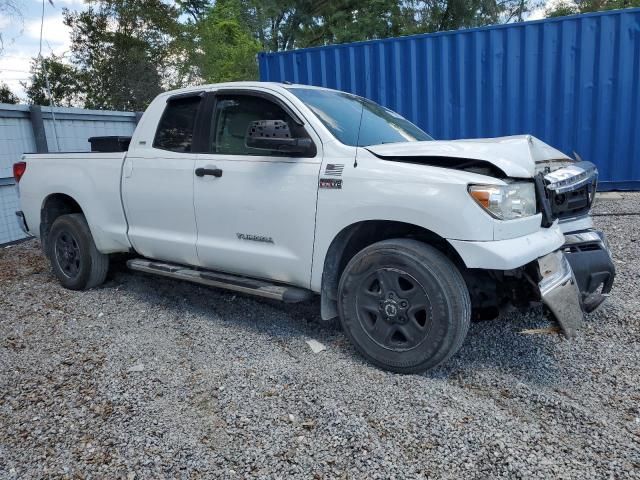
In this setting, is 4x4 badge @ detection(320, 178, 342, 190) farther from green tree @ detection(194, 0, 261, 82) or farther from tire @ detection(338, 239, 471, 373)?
green tree @ detection(194, 0, 261, 82)

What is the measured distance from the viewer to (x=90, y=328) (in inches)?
164

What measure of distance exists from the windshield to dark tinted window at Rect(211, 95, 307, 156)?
22 cm

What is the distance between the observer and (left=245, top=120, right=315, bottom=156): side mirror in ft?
10.7

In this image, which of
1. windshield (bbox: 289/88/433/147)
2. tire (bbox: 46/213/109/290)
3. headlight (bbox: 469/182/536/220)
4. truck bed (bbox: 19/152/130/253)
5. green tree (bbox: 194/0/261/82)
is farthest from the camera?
green tree (bbox: 194/0/261/82)

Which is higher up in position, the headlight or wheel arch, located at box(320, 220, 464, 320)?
the headlight

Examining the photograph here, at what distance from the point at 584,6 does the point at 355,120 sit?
85.4 ft

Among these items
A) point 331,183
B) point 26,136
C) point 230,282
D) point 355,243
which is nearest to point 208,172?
point 230,282

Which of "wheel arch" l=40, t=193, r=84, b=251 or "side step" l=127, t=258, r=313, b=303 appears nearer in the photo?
"side step" l=127, t=258, r=313, b=303

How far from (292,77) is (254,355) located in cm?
644

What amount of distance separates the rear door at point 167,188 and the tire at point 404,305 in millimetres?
1488

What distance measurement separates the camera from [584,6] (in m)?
24.8

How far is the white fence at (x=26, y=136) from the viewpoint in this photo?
736 cm

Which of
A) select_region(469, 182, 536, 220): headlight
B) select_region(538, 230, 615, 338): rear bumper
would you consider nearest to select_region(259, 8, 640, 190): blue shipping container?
select_region(538, 230, 615, 338): rear bumper

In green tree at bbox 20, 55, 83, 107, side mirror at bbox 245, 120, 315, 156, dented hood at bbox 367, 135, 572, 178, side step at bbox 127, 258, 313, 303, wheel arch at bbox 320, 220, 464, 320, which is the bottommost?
side step at bbox 127, 258, 313, 303
